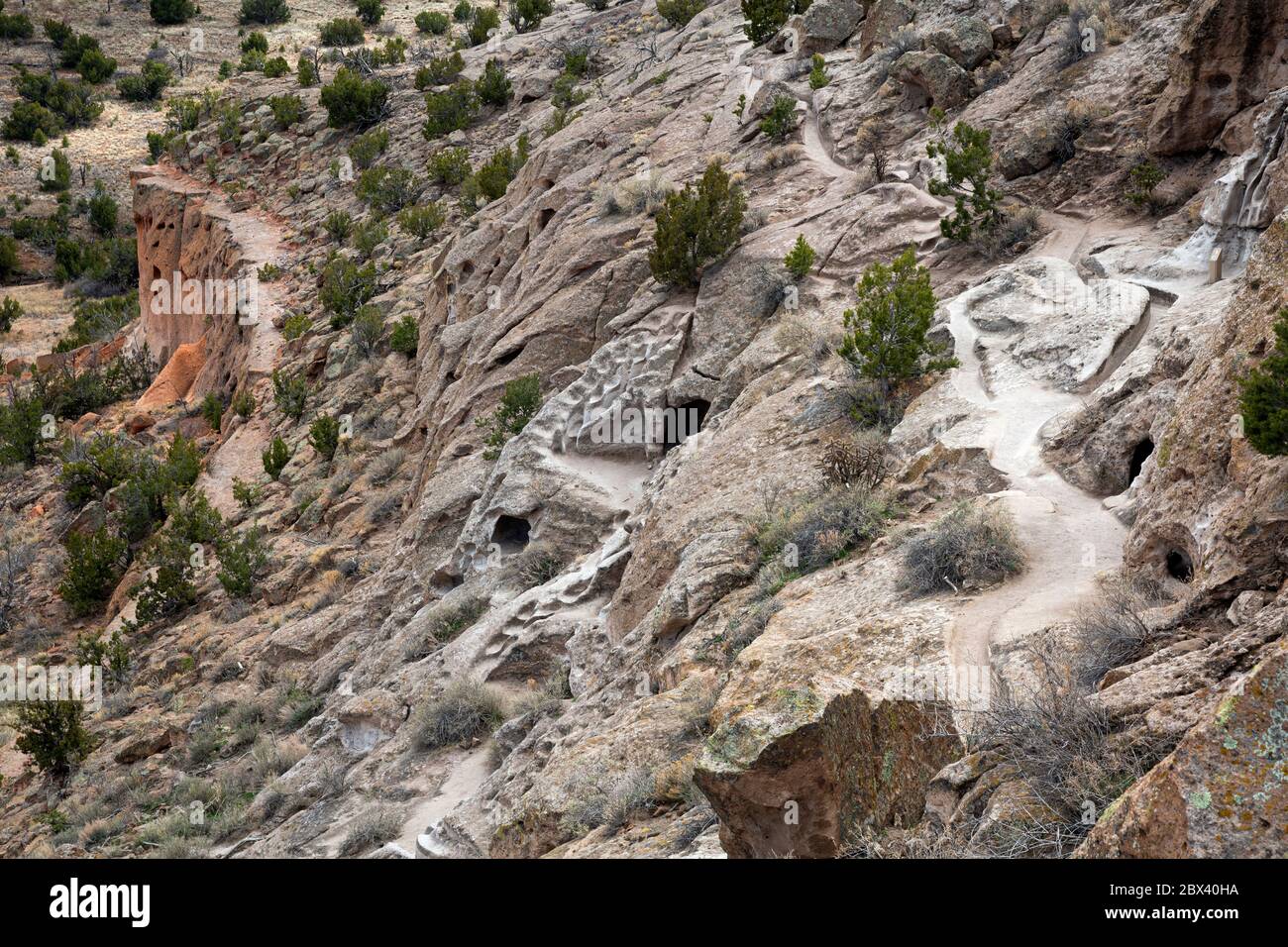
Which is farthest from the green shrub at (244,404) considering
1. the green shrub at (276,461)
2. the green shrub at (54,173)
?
the green shrub at (54,173)

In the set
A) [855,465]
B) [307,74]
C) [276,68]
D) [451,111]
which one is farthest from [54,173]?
[855,465]

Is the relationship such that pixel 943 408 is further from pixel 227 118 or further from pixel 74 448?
pixel 227 118

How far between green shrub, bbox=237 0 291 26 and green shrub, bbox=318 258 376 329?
33.7 m

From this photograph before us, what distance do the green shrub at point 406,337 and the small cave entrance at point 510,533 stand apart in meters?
12.3

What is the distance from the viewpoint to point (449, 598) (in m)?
15.2

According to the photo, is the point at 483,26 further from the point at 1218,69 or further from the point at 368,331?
the point at 1218,69

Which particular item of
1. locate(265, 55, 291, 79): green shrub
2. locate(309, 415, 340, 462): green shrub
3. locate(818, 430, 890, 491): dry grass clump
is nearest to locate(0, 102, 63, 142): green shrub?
locate(265, 55, 291, 79): green shrub

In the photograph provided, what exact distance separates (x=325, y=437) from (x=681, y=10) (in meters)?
19.6

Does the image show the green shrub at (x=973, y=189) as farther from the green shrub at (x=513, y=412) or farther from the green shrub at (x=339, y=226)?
the green shrub at (x=339, y=226)

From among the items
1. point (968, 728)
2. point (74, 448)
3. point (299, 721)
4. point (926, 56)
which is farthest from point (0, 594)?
point (968, 728)

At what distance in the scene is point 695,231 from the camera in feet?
56.7

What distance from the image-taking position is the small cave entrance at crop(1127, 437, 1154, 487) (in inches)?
346

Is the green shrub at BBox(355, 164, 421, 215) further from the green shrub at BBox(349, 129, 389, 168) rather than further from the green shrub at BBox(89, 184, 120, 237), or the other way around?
the green shrub at BBox(89, 184, 120, 237)

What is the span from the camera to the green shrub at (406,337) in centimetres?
2669
